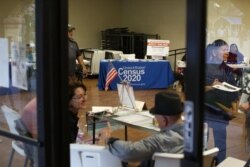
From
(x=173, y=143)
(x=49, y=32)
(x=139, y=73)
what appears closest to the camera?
(x=49, y=32)

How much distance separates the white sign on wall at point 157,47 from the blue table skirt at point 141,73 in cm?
52

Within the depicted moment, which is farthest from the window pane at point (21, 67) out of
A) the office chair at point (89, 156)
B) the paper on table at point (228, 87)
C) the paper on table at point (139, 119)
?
the paper on table at point (228, 87)

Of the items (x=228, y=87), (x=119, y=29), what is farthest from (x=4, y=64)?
(x=119, y=29)

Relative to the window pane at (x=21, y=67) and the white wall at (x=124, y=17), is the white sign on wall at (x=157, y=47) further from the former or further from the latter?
the window pane at (x=21, y=67)

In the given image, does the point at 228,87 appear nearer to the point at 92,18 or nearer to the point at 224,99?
the point at 224,99

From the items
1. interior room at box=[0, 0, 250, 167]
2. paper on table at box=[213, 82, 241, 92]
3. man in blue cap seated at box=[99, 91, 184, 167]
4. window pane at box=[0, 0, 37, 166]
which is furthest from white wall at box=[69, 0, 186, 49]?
window pane at box=[0, 0, 37, 166]

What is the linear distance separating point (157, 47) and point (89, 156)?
7.50 meters

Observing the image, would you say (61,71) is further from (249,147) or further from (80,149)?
(249,147)

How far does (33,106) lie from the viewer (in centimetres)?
174

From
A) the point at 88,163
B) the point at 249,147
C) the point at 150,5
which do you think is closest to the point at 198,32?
the point at 88,163

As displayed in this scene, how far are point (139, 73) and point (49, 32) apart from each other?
24.7 ft

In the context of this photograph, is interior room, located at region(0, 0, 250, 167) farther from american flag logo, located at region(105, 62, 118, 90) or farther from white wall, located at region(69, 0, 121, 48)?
american flag logo, located at region(105, 62, 118, 90)

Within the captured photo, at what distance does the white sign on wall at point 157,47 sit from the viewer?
9631mm

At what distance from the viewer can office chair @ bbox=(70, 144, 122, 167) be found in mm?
2344
